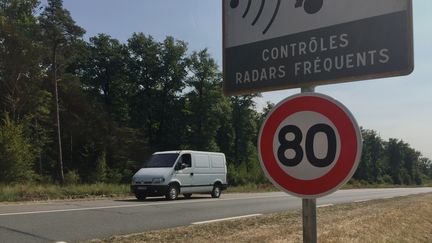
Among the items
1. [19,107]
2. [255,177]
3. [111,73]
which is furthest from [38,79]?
[255,177]

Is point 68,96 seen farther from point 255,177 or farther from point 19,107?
point 255,177

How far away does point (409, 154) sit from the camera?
13862 centimetres

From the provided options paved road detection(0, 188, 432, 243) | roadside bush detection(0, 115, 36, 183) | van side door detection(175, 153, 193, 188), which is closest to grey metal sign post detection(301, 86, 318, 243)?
paved road detection(0, 188, 432, 243)

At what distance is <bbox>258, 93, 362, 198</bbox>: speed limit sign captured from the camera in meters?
3.06

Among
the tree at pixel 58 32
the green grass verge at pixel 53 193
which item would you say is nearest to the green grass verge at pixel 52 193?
the green grass verge at pixel 53 193

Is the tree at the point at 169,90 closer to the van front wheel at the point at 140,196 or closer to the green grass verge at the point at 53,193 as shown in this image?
the green grass verge at the point at 53,193

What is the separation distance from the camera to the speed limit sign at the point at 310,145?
3.06 metres

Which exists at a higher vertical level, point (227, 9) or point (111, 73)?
point (111, 73)

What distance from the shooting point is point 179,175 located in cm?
2247

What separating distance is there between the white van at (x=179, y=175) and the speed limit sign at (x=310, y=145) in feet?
60.4

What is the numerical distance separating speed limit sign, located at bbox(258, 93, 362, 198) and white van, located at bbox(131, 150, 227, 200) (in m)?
18.4

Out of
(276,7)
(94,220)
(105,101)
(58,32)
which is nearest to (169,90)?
(105,101)

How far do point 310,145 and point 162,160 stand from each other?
20075 mm

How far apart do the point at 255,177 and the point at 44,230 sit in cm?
3728
